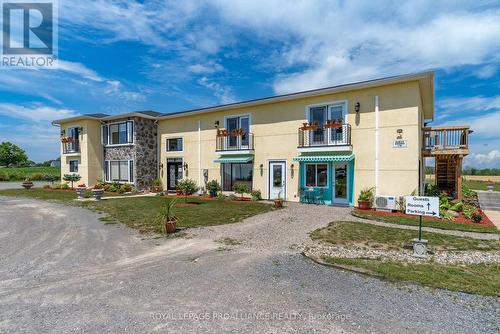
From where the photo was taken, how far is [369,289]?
4.96 metres

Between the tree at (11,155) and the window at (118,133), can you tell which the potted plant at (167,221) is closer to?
the window at (118,133)

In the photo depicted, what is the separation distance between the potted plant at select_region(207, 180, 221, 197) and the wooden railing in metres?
13.9

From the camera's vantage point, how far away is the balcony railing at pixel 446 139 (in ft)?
48.0

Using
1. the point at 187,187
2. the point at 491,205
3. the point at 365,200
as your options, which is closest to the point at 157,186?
the point at 187,187

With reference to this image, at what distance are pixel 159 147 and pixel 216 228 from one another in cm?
1673

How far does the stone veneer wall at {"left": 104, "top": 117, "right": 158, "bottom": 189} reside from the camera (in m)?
23.5

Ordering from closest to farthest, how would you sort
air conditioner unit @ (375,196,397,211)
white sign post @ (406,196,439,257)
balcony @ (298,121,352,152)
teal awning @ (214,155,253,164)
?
1. white sign post @ (406,196,439,257)
2. air conditioner unit @ (375,196,397,211)
3. balcony @ (298,121,352,152)
4. teal awning @ (214,155,253,164)

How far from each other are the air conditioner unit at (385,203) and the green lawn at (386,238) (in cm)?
397

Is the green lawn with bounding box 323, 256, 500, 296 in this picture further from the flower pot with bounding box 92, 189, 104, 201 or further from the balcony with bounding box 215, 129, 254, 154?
the flower pot with bounding box 92, 189, 104, 201

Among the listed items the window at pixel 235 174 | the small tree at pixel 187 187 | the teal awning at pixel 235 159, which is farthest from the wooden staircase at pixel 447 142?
the small tree at pixel 187 187

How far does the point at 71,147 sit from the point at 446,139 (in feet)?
106

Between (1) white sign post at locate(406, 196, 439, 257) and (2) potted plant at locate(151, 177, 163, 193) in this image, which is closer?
(1) white sign post at locate(406, 196, 439, 257)

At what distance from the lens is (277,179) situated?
58.8 ft

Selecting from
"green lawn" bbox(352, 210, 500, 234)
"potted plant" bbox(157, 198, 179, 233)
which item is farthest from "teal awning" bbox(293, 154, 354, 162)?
"potted plant" bbox(157, 198, 179, 233)
